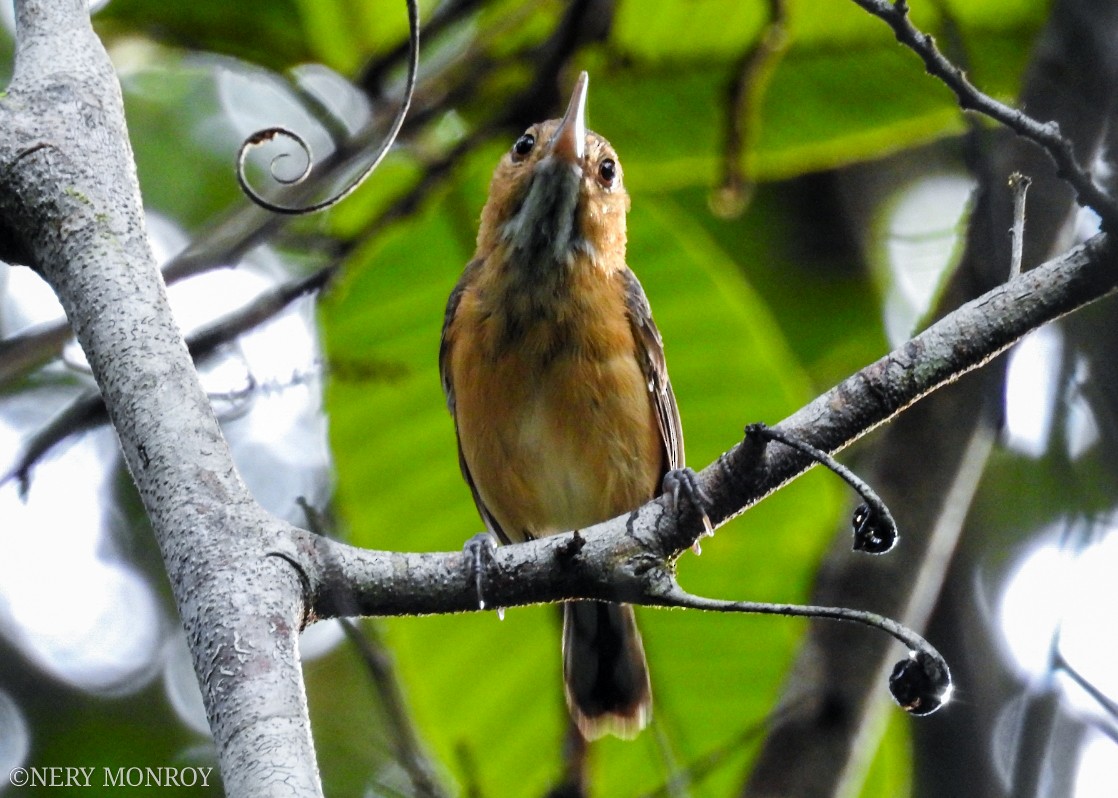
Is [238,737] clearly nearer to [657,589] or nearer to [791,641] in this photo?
[657,589]

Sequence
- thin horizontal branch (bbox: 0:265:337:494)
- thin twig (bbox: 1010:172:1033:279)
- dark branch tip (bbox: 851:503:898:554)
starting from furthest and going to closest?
thin horizontal branch (bbox: 0:265:337:494)
thin twig (bbox: 1010:172:1033:279)
dark branch tip (bbox: 851:503:898:554)

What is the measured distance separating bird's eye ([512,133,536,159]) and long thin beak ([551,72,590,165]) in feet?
0.77

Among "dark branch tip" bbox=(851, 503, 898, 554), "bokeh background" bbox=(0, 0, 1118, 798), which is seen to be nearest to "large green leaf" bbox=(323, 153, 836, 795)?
"bokeh background" bbox=(0, 0, 1118, 798)

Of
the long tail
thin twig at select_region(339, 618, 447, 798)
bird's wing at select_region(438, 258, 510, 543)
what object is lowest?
thin twig at select_region(339, 618, 447, 798)

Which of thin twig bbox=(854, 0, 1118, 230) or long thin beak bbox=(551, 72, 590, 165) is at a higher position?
long thin beak bbox=(551, 72, 590, 165)

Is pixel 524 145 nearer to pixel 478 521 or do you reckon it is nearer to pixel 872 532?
pixel 478 521

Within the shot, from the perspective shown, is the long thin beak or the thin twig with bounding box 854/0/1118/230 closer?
the thin twig with bounding box 854/0/1118/230

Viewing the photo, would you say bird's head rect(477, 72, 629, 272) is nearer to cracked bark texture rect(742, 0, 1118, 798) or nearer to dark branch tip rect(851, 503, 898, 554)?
A: cracked bark texture rect(742, 0, 1118, 798)

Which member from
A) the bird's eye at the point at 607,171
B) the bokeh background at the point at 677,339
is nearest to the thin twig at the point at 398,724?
the bokeh background at the point at 677,339

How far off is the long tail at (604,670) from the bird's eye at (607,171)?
1.47 meters

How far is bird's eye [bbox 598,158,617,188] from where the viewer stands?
4578 mm

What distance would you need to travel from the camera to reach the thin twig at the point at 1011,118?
6.99ft

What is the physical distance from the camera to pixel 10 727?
6207 millimetres

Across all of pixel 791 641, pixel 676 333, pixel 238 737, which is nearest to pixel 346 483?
pixel 676 333
